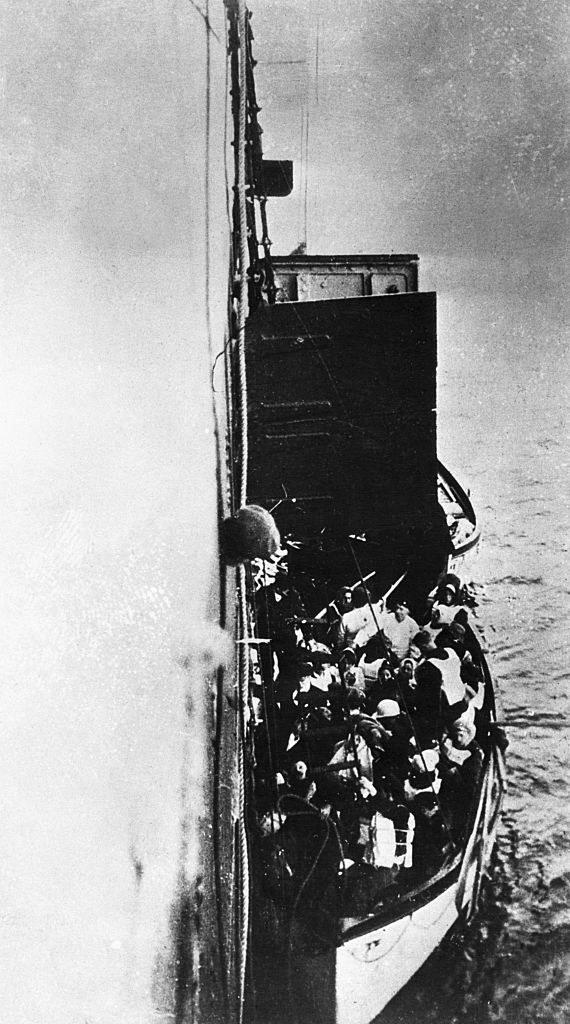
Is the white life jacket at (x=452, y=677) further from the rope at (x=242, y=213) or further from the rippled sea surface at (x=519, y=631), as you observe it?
the rope at (x=242, y=213)

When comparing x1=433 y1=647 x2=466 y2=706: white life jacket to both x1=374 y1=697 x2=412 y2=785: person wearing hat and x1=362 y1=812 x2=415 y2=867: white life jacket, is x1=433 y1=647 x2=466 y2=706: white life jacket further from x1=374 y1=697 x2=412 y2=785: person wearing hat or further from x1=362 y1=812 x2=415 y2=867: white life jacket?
x1=362 y1=812 x2=415 y2=867: white life jacket

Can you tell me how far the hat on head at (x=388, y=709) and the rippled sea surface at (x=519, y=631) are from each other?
222mm

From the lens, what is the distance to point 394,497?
4.70 ft

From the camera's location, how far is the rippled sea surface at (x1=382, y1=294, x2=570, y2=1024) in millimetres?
1402

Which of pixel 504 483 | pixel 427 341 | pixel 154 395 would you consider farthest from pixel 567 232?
pixel 154 395

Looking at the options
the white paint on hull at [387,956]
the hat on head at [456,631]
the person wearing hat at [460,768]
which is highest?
the hat on head at [456,631]

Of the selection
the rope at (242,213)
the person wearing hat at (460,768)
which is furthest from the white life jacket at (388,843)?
the rope at (242,213)

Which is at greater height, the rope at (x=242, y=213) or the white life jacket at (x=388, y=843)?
the rope at (x=242, y=213)

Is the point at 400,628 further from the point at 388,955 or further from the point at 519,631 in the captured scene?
the point at 388,955

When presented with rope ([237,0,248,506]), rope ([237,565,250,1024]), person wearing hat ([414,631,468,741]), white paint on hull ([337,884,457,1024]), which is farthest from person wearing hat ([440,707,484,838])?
rope ([237,0,248,506])

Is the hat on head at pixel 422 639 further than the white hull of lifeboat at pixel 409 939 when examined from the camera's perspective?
Yes

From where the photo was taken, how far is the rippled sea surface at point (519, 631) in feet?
4.60

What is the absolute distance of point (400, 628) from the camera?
146 centimetres

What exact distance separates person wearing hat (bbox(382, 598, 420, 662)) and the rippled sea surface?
158 millimetres
